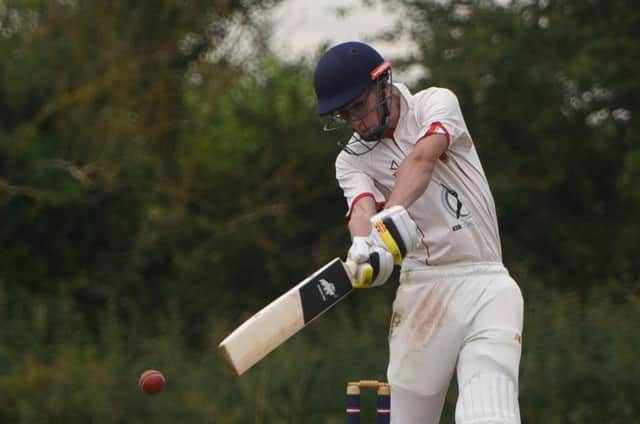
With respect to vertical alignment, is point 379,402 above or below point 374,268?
below

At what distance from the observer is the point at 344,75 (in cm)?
450

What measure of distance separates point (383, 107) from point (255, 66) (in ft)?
34.3

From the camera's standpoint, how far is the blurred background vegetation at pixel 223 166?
12289 millimetres

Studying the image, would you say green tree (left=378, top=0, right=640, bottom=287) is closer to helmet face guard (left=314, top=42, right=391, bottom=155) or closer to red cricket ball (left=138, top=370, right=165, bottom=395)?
red cricket ball (left=138, top=370, right=165, bottom=395)

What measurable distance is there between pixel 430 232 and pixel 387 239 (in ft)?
1.85

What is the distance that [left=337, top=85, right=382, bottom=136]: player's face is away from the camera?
4574 millimetres

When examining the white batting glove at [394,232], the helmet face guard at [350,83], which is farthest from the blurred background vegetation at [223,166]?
the white batting glove at [394,232]

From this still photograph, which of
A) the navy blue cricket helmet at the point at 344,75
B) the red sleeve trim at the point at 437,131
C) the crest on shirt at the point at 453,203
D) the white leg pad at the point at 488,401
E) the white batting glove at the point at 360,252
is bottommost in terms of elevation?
the white leg pad at the point at 488,401

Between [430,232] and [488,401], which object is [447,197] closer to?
[430,232]

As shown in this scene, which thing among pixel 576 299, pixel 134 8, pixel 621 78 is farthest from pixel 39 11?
pixel 576 299

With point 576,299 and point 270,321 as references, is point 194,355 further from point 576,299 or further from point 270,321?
point 270,321

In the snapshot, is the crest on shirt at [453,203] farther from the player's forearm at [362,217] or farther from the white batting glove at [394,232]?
the white batting glove at [394,232]

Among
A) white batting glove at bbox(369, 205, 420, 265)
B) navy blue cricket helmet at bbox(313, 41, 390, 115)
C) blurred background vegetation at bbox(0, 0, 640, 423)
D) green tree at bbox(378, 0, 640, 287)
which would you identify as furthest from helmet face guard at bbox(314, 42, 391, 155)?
green tree at bbox(378, 0, 640, 287)

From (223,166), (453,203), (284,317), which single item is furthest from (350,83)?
(223,166)
